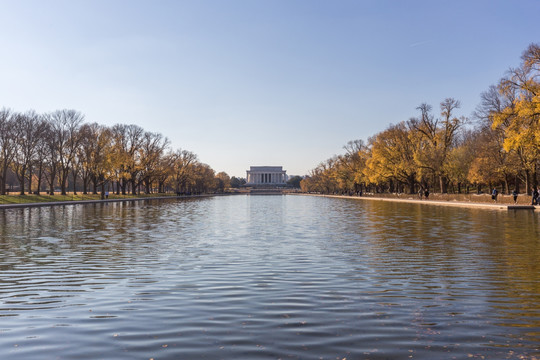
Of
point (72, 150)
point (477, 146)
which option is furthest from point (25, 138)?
point (477, 146)

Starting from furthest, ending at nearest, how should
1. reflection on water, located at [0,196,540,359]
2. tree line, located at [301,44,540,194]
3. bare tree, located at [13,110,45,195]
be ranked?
bare tree, located at [13,110,45,195] → tree line, located at [301,44,540,194] → reflection on water, located at [0,196,540,359]

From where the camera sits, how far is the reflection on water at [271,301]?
21.1 ft

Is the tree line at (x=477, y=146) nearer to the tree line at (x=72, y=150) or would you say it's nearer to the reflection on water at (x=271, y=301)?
the reflection on water at (x=271, y=301)

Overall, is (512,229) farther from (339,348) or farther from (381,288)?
(339,348)

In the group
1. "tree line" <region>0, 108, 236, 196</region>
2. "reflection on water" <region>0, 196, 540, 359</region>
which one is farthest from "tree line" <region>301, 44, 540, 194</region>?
"tree line" <region>0, 108, 236, 196</region>

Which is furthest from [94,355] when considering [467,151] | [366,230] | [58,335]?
[467,151]

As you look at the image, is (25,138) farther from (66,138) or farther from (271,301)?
(271,301)

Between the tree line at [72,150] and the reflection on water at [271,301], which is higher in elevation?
the tree line at [72,150]

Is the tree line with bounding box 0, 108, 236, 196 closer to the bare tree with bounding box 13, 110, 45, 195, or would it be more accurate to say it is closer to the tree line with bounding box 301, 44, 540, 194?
the bare tree with bounding box 13, 110, 45, 195

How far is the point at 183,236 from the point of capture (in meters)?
21.4

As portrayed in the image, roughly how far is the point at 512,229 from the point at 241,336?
2119 cm

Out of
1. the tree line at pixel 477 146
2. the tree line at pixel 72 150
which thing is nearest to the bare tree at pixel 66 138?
the tree line at pixel 72 150

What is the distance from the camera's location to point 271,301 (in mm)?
9016

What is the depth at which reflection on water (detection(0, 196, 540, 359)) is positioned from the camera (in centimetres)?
642
